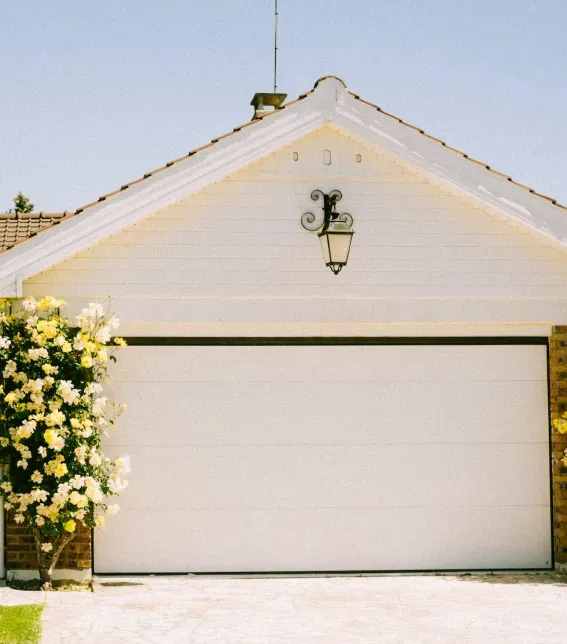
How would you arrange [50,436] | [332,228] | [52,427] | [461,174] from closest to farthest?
1. [50,436]
2. [52,427]
3. [332,228]
4. [461,174]

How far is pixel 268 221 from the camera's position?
28.6 ft

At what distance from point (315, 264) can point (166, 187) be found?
153 cm

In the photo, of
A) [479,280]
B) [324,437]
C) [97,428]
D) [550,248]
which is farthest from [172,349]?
[550,248]

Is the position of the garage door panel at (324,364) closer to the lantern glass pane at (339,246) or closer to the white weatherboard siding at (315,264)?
the white weatherboard siding at (315,264)

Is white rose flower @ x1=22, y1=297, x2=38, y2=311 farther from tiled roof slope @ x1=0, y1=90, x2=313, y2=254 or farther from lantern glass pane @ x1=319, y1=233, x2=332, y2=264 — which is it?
lantern glass pane @ x1=319, y1=233, x2=332, y2=264

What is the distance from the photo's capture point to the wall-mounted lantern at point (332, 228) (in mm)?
8406

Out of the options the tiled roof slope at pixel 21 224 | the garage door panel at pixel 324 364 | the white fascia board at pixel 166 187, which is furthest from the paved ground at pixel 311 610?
the tiled roof slope at pixel 21 224

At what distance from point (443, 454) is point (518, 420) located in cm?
81

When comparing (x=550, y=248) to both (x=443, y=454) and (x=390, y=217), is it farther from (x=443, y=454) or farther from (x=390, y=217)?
(x=443, y=454)

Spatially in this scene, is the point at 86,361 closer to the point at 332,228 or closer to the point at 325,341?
the point at 325,341

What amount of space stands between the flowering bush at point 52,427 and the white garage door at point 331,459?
0.58 meters

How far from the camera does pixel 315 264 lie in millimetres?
8727

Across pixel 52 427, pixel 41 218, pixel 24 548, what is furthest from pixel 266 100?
pixel 24 548

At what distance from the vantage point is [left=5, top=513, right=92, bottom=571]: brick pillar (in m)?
8.40
